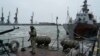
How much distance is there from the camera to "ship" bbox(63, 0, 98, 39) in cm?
4069

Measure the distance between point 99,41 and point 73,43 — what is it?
766 centimetres

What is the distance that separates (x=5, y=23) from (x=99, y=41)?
14702cm

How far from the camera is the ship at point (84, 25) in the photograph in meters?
40.7

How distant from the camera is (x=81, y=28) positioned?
40438 millimetres

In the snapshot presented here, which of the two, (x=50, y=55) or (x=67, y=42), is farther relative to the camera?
(x=67, y=42)

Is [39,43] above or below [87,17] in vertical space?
below

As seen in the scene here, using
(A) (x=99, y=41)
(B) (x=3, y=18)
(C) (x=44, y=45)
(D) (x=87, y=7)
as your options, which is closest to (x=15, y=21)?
(B) (x=3, y=18)

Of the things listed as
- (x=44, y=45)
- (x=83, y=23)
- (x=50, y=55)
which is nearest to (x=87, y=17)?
(x=83, y=23)

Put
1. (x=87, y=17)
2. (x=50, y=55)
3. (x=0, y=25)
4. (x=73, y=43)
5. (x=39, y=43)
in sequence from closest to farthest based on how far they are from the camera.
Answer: (x=50, y=55), (x=73, y=43), (x=39, y=43), (x=87, y=17), (x=0, y=25)

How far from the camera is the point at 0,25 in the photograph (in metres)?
151

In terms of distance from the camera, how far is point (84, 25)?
41000 mm

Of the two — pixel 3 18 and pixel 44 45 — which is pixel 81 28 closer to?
pixel 44 45

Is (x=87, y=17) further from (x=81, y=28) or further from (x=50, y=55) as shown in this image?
(x=50, y=55)

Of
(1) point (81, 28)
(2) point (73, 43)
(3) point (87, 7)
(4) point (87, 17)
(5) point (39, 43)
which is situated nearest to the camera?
(2) point (73, 43)
